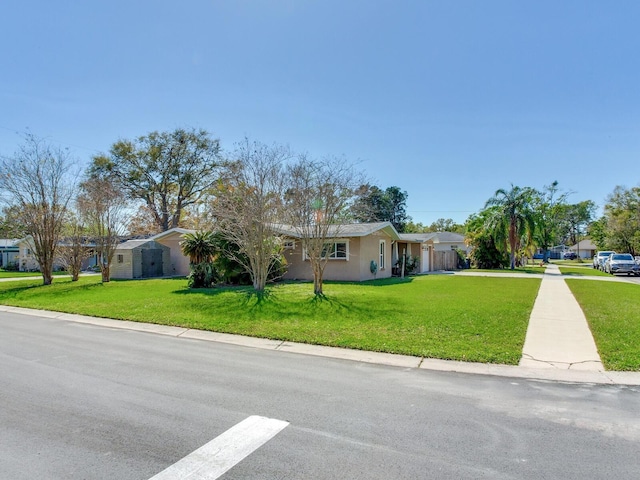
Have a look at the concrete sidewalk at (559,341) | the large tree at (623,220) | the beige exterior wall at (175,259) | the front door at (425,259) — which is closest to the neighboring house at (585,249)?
the large tree at (623,220)

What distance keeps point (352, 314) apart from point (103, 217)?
17.8 metres

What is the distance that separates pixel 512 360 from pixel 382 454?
388cm

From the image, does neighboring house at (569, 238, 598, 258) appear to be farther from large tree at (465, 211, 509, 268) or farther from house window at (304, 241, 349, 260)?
house window at (304, 241, 349, 260)

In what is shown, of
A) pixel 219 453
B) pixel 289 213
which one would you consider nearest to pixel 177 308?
pixel 289 213

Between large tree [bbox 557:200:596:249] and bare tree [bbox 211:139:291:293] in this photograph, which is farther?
large tree [bbox 557:200:596:249]

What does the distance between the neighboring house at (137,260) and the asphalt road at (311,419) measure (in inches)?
742

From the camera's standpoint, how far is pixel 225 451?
11.4 feet

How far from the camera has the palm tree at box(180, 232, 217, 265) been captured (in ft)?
56.4

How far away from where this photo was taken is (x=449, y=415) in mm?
4281

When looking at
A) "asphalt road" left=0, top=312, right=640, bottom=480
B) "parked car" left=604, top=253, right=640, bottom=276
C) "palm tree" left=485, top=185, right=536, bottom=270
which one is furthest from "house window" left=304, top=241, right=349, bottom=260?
"parked car" left=604, top=253, right=640, bottom=276

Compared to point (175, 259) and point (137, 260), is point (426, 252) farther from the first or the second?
point (137, 260)

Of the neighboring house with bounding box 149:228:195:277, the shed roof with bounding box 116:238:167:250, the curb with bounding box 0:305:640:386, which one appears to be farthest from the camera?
the neighboring house with bounding box 149:228:195:277

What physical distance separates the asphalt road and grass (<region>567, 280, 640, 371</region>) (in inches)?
57.7

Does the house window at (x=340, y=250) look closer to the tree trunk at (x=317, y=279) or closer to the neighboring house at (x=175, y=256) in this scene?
the tree trunk at (x=317, y=279)
